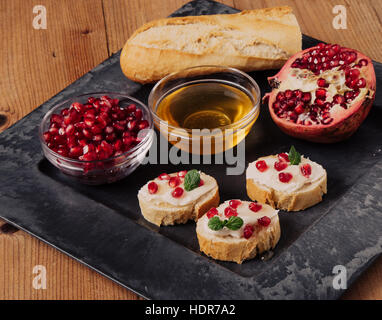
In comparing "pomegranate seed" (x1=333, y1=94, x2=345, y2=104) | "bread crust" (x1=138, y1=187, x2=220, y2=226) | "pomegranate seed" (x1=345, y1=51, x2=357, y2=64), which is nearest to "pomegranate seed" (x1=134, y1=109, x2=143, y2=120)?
"bread crust" (x1=138, y1=187, x2=220, y2=226)

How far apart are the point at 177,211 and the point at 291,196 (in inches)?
20.3

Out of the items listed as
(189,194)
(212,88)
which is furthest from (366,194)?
(212,88)

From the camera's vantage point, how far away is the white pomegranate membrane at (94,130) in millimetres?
2934

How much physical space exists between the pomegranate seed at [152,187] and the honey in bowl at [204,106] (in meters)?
0.50

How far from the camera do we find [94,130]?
9.77 feet

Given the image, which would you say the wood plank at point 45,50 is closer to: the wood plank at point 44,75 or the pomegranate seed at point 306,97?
the wood plank at point 44,75

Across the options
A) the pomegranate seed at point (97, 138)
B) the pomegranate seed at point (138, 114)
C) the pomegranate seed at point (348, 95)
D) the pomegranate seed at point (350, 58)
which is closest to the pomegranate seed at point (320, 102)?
the pomegranate seed at point (348, 95)

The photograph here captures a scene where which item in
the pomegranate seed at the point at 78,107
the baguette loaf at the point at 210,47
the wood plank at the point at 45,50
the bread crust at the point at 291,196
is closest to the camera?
the bread crust at the point at 291,196

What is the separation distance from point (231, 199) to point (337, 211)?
50 centimetres

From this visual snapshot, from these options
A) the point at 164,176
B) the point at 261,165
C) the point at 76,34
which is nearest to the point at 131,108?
the point at 164,176

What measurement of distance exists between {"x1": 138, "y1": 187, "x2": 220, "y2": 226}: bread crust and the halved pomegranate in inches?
23.7

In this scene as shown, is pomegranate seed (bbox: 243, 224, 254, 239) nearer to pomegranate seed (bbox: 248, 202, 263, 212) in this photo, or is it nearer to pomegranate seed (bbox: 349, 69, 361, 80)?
pomegranate seed (bbox: 248, 202, 263, 212)

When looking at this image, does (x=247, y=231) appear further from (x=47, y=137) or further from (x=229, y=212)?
(x=47, y=137)

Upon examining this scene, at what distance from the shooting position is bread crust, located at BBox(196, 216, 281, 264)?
255cm
